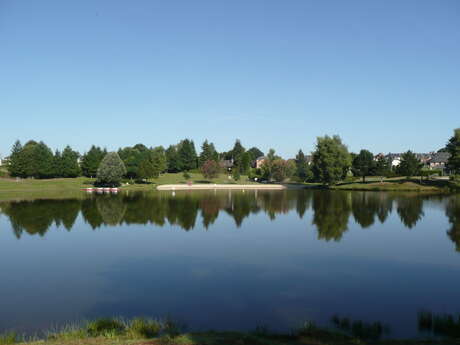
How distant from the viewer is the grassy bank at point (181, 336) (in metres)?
10.3

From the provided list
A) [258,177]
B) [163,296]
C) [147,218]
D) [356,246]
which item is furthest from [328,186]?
[163,296]

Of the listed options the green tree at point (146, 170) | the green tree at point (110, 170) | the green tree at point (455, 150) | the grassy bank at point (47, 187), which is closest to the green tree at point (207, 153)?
the grassy bank at point (47, 187)

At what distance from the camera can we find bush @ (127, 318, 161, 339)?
11.3 metres

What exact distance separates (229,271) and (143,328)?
8.16 metres

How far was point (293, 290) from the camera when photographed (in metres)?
16.3

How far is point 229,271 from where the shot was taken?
766 inches

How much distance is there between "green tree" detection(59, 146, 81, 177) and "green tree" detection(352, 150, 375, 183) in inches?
3043

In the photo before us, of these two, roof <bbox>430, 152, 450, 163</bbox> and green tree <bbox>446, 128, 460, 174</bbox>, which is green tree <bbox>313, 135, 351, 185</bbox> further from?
roof <bbox>430, 152, 450, 163</bbox>

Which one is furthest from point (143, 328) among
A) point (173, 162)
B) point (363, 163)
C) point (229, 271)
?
point (173, 162)

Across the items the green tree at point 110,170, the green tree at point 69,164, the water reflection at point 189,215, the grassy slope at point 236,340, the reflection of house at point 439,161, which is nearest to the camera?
the grassy slope at point 236,340

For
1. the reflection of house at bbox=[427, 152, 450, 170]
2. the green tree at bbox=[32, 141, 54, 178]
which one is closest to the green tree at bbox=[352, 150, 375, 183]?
the reflection of house at bbox=[427, 152, 450, 170]

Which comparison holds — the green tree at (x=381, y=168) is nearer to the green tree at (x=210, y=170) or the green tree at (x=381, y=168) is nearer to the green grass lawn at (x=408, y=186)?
the green grass lawn at (x=408, y=186)

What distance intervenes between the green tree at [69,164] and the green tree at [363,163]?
7730 centimetres

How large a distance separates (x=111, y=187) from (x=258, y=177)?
2098 inches
